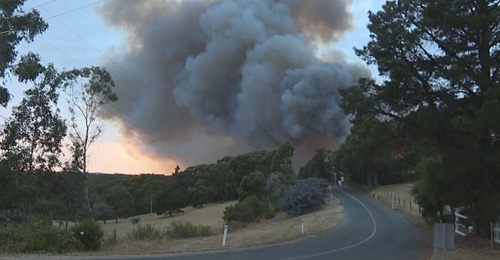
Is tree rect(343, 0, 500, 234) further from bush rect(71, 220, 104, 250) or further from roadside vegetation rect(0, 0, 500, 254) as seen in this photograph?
bush rect(71, 220, 104, 250)

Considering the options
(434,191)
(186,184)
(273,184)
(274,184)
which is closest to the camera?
(434,191)

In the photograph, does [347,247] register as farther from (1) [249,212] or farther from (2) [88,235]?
(1) [249,212]

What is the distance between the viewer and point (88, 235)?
2016cm

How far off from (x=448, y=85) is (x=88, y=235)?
1687cm

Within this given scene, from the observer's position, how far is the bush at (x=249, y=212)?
47812 millimetres

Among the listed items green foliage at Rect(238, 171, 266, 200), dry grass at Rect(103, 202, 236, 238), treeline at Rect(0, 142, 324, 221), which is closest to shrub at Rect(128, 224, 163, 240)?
dry grass at Rect(103, 202, 236, 238)

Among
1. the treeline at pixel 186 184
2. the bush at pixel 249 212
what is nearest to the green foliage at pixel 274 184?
the treeline at pixel 186 184

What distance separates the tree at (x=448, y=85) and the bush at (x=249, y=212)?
23.2 meters

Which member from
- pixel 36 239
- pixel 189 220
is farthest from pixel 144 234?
pixel 189 220

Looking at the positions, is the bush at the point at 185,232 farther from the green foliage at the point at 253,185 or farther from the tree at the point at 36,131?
the green foliage at the point at 253,185

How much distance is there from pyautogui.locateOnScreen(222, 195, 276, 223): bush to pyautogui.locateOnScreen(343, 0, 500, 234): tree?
23.2 m

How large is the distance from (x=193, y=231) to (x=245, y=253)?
10205mm

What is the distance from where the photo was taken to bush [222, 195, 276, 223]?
47812mm

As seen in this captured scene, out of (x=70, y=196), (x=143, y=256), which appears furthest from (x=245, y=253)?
(x=70, y=196)
